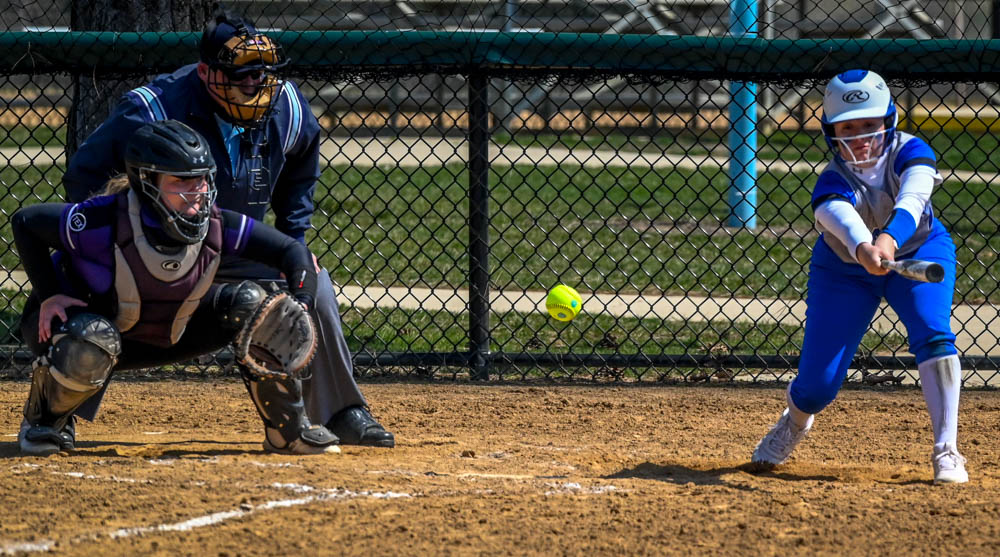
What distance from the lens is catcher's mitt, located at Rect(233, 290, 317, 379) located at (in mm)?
4047

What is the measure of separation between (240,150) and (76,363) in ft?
3.28

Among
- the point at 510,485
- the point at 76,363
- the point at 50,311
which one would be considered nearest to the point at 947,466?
the point at 510,485

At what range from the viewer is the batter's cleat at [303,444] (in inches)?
173

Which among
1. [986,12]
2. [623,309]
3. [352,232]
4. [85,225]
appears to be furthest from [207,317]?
[986,12]

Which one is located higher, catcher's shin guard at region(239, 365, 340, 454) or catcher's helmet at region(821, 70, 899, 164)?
catcher's helmet at region(821, 70, 899, 164)

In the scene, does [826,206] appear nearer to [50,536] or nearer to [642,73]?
[642,73]

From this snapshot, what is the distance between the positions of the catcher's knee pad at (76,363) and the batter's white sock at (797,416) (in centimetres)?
234

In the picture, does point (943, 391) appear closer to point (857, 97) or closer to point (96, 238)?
point (857, 97)

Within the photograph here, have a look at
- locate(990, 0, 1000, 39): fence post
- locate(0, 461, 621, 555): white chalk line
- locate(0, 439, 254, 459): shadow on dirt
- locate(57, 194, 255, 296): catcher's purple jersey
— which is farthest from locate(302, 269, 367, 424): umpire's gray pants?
locate(990, 0, 1000, 39): fence post

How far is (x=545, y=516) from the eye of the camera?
3.50 metres

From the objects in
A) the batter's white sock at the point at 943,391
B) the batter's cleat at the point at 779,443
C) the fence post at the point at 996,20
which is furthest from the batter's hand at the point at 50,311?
the fence post at the point at 996,20

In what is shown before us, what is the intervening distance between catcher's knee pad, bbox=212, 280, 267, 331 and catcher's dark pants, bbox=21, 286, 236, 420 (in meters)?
0.03

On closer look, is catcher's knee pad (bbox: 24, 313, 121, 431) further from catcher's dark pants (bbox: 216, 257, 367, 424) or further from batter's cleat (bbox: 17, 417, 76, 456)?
catcher's dark pants (bbox: 216, 257, 367, 424)

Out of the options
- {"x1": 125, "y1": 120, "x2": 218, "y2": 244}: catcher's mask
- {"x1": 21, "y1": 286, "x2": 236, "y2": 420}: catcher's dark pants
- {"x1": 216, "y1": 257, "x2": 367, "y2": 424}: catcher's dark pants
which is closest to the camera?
{"x1": 125, "y1": 120, "x2": 218, "y2": 244}: catcher's mask
